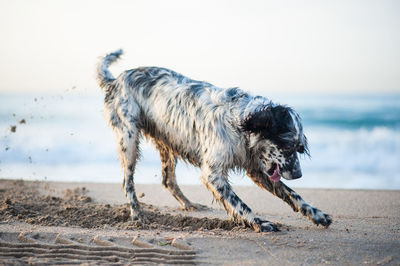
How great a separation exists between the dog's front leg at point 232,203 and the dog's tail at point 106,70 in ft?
6.44

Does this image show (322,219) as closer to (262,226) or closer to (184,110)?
(262,226)

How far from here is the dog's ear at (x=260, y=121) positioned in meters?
4.22

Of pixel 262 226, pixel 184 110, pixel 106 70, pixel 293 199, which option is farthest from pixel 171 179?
pixel 262 226

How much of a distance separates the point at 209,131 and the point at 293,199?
44.3 inches

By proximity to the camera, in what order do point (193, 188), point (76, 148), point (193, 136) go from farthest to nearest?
point (76, 148), point (193, 188), point (193, 136)

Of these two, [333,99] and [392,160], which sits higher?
[333,99]

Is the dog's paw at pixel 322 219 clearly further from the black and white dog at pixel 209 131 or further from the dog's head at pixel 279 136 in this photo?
the dog's head at pixel 279 136

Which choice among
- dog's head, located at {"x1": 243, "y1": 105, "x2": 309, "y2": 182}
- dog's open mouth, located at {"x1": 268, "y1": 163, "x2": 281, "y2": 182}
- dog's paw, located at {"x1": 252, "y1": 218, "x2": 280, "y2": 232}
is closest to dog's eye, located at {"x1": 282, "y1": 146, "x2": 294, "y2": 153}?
dog's head, located at {"x1": 243, "y1": 105, "x2": 309, "y2": 182}

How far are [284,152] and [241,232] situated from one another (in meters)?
0.86

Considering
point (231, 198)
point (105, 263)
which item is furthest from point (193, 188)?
point (105, 263)

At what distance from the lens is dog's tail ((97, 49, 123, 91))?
223 inches

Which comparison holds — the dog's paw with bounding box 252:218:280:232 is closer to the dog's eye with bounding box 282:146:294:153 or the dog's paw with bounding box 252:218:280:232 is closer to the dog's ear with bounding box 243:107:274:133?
the dog's eye with bounding box 282:146:294:153

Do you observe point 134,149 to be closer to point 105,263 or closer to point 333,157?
point 105,263

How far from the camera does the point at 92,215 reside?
4988mm
